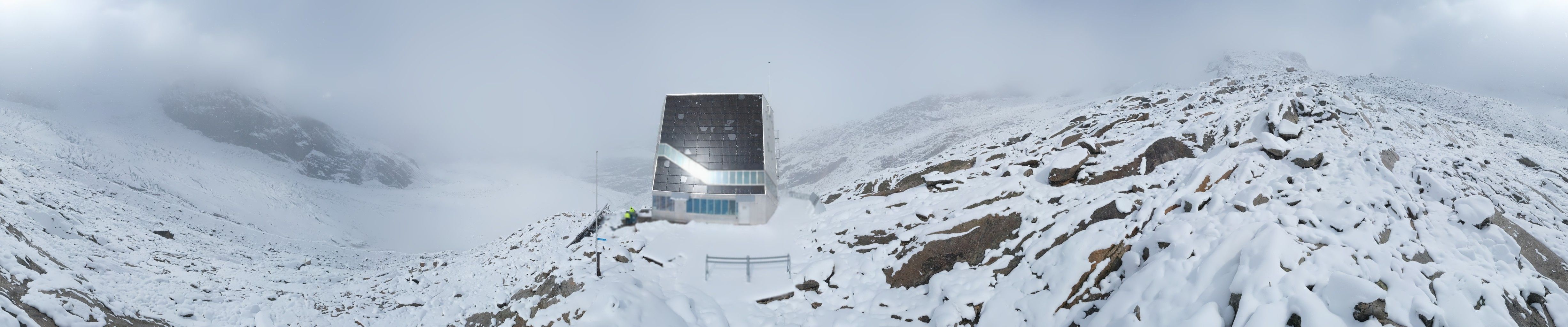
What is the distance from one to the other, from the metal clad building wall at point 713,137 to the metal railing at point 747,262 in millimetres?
7806

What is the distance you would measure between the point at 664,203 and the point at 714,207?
9.97 ft

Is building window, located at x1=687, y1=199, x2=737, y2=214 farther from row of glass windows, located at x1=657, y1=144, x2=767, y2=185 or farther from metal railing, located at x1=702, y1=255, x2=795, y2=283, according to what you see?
metal railing, located at x1=702, y1=255, x2=795, y2=283

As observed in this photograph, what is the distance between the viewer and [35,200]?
94.6 feet

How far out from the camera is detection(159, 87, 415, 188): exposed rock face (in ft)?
413

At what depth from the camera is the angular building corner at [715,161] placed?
96.1ft

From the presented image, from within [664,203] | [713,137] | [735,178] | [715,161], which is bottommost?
[664,203]

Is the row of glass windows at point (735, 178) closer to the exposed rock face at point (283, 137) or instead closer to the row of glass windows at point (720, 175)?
the row of glass windows at point (720, 175)

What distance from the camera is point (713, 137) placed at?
3130 cm

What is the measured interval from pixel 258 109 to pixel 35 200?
6835 inches

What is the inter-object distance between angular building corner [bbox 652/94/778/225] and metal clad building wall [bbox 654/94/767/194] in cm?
3

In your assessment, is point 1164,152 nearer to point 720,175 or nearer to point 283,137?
point 720,175

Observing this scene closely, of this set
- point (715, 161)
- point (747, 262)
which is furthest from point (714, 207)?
point (747, 262)

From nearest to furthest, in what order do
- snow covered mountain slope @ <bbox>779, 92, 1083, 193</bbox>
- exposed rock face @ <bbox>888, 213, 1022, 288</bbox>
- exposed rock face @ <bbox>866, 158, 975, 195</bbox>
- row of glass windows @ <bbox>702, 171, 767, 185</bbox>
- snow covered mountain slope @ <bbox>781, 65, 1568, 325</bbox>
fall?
snow covered mountain slope @ <bbox>781, 65, 1568, 325</bbox>
exposed rock face @ <bbox>888, 213, 1022, 288</bbox>
exposed rock face @ <bbox>866, 158, 975, 195</bbox>
row of glass windows @ <bbox>702, 171, 767, 185</bbox>
snow covered mountain slope @ <bbox>779, 92, 1083, 193</bbox>

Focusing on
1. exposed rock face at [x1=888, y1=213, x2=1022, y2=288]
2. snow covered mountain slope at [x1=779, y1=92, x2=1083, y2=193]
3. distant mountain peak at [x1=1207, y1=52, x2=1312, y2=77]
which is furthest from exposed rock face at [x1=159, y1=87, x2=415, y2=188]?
distant mountain peak at [x1=1207, y1=52, x2=1312, y2=77]
